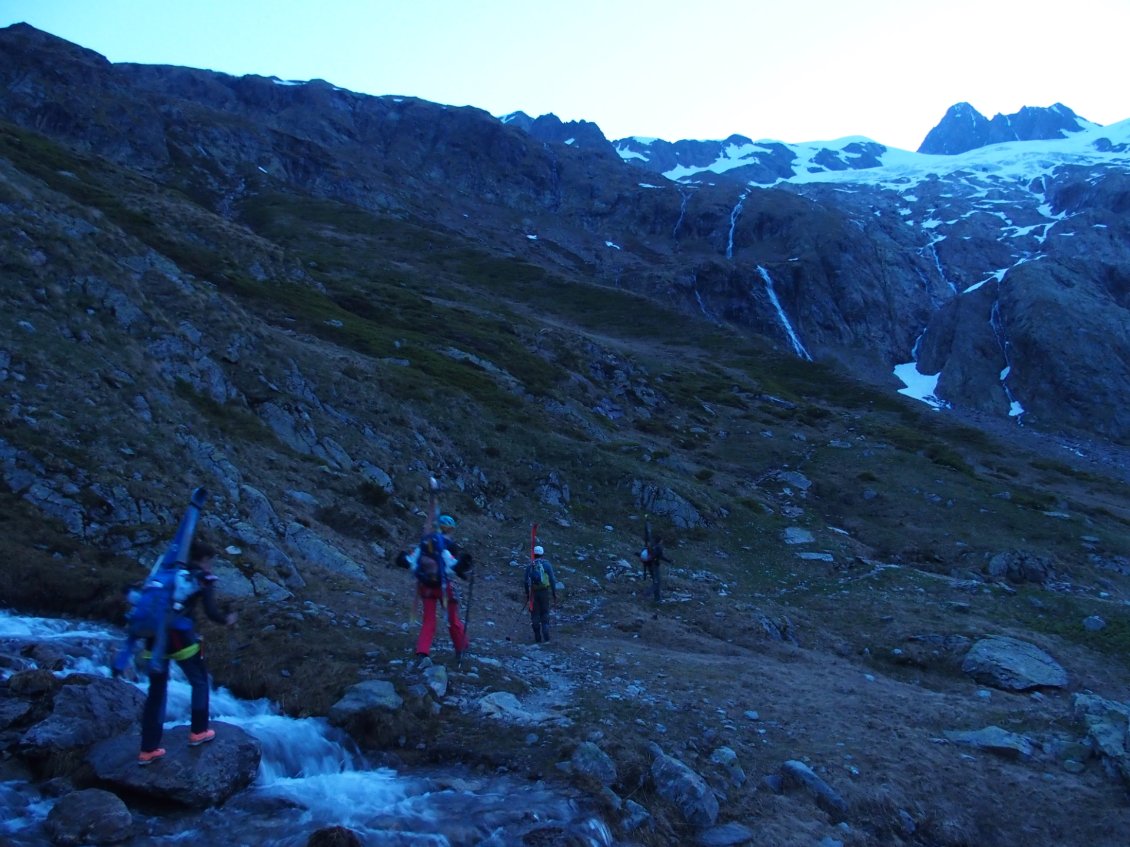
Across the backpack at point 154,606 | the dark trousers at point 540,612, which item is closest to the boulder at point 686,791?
the backpack at point 154,606

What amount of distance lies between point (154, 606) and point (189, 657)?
77cm

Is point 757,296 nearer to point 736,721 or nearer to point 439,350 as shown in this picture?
point 439,350

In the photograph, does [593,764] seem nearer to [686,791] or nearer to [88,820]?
[686,791]

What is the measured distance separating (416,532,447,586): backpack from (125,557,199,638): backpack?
441cm

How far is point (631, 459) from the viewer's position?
3797 cm

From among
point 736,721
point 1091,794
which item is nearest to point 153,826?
point 736,721

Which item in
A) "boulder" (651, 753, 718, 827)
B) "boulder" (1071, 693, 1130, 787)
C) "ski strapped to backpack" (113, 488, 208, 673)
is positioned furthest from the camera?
"boulder" (1071, 693, 1130, 787)

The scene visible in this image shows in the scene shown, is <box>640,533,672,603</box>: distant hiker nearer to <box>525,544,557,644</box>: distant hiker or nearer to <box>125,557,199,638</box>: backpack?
<box>525,544,557,644</box>: distant hiker

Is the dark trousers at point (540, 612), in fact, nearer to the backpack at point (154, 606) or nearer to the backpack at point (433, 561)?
the backpack at point (433, 561)

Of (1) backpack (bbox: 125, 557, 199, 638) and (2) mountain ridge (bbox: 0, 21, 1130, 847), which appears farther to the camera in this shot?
(2) mountain ridge (bbox: 0, 21, 1130, 847)

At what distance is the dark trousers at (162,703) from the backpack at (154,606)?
511mm

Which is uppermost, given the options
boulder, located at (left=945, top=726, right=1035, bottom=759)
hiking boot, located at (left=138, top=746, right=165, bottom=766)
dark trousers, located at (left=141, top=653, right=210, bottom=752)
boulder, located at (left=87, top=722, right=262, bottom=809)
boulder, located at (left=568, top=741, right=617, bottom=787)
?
dark trousers, located at (left=141, top=653, right=210, bottom=752)

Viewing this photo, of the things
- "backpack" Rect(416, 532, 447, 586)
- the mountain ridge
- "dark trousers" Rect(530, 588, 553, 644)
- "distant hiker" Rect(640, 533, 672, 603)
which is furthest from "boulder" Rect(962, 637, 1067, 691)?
"backpack" Rect(416, 532, 447, 586)

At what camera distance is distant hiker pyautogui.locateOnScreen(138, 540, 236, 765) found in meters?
8.36
